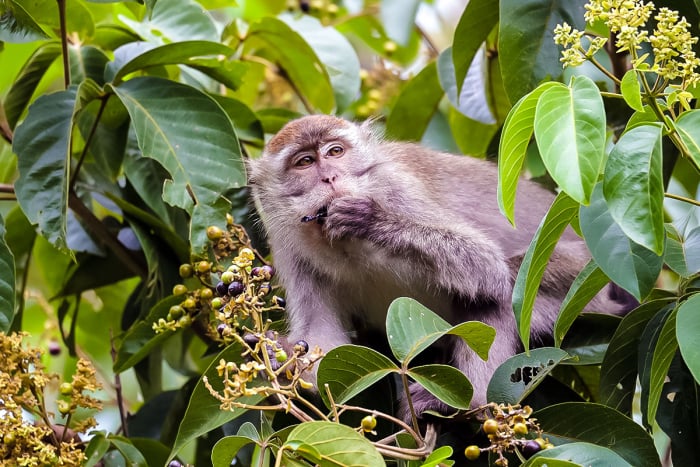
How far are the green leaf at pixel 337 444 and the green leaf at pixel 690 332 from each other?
780mm

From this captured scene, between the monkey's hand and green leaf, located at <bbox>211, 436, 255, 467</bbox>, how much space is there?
4.61ft

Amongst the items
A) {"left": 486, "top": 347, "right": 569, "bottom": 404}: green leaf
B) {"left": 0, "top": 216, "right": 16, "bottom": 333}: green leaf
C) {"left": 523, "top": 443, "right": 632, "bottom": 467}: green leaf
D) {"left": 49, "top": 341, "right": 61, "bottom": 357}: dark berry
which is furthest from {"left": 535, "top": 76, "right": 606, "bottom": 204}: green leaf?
{"left": 49, "top": 341, "right": 61, "bottom": 357}: dark berry

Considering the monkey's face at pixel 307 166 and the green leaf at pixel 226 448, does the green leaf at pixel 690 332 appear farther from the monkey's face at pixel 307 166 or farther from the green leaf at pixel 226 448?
the monkey's face at pixel 307 166

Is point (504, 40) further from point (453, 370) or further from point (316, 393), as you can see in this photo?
point (316, 393)

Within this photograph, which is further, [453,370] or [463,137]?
[463,137]

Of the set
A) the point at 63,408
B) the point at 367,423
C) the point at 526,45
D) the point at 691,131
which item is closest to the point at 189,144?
the point at 63,408

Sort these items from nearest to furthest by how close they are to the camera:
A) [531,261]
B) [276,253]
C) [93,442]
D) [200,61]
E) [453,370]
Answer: [531,261], [453,370], [93,442], [200,61], [276,253]

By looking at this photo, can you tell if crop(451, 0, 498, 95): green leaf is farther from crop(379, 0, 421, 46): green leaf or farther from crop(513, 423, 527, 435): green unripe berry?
crop(513, 423, 527, 435): green unripe berry

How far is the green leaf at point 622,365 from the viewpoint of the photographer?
3.07 meters

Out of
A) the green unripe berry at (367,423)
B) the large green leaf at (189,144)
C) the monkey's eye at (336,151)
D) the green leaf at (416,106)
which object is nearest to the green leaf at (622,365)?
the green unripe berry at (367,423)

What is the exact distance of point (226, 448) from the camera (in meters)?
2.52

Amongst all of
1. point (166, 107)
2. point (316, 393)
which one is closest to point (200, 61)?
point (166, 107)

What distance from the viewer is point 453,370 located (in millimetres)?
2742

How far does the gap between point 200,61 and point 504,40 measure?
135 centimetres
